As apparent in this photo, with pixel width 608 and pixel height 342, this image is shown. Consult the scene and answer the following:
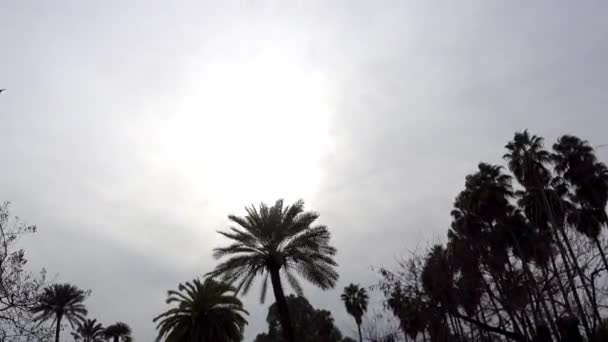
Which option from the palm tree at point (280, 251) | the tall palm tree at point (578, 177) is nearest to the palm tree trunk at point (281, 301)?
the palm tree at point (280, 251)

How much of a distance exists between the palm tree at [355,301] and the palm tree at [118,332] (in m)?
31.2

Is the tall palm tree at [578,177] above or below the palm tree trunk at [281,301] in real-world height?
above

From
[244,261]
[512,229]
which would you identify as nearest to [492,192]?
[512,229]

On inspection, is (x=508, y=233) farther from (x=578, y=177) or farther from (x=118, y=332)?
(x=118, y=332)

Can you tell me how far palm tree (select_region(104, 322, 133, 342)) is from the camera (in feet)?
195

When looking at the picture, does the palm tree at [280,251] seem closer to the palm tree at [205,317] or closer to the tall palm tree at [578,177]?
the palm tree at [205,317]

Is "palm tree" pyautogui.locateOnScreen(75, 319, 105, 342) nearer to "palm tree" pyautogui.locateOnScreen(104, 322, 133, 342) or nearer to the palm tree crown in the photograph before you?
"palm tree" pyautogui.locateOnScreen(104, 322, 133, 342)

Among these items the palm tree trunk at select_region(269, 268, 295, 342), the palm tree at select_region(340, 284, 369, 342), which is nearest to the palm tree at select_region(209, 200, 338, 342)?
the palm tree trunk at select_region(269, 268, 295, 342)

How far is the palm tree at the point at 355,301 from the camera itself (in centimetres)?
5956

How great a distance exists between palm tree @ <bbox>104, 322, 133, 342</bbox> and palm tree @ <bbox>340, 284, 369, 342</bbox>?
3119 centimetres

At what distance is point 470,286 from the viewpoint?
1376 cm

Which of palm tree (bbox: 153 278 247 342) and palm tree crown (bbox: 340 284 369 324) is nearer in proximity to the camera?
palm tree (bbox: 153 278 247 342)

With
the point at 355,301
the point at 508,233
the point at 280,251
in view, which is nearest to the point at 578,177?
the point at 508,233

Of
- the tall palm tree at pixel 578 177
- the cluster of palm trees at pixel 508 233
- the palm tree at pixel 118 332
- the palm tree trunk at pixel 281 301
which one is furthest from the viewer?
the palm tree at pixel 118 332
